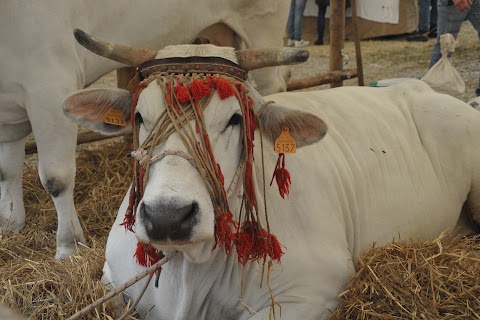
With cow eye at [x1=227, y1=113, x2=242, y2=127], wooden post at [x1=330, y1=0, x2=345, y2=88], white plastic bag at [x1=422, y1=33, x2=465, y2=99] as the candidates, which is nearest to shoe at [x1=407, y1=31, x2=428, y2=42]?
wooden post at [x1=330, y1=0, x2=345, y2=88]

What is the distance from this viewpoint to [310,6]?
14258mm

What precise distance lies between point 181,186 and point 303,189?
94cm

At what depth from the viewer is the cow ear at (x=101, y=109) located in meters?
2.57

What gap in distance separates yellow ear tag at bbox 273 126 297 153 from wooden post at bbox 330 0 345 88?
428cm

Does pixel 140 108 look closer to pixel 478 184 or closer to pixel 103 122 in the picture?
pixel 103 122

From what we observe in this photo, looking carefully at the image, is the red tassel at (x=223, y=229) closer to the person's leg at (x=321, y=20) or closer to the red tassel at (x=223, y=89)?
the red tassel at (x=223, y=89)

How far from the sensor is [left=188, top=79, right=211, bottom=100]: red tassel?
2297mm

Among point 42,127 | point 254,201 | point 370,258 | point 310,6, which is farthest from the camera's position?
point 310,6

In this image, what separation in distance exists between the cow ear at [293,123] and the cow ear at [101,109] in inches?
20.6

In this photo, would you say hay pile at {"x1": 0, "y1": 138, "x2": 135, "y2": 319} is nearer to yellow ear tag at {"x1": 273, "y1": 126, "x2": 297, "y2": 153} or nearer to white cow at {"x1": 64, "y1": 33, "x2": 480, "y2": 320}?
white cow at {"x1": 64, "y1": 33, "x2": 480, "y2": 320}

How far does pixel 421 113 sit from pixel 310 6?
1092 centimetres

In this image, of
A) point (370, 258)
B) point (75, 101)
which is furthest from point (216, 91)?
point (370, 258)

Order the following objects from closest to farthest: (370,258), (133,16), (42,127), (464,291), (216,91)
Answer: (216,91) → (464,291) → (370,258) → (42,127) → (133,16)

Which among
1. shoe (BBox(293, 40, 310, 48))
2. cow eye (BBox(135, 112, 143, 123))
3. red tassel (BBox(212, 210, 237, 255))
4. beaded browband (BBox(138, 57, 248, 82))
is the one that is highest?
beaded browband (BBox(138, 57, 248, 82))
